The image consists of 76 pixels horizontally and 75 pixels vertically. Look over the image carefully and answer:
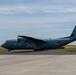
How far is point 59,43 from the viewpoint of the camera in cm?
6406

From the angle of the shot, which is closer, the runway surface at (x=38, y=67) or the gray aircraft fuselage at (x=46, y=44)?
the runway surface at (x=38, y=67)

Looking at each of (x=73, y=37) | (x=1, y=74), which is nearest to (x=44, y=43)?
(x=73, y=37)

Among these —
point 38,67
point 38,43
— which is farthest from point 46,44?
point 38,67

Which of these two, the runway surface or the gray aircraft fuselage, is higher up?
the gray aircraft fuselage

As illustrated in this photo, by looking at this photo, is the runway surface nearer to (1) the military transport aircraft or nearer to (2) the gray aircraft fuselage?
(1) the military transport aircraft

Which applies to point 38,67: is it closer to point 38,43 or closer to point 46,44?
point 46,44

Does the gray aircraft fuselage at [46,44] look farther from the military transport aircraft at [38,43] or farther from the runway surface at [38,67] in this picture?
the runway surface at [38,67]

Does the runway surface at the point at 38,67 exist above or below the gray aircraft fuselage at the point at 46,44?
below

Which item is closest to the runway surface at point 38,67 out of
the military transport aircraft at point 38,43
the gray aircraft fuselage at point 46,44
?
the military transport aircraft at point 38,43

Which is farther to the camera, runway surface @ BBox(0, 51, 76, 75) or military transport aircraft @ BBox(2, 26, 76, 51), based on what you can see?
military transport aircraft @ BBox(2, 26, 76, 51)

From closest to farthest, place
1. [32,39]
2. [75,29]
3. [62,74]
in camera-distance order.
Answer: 1. [62,74]
2. [32,39]
3. [75,29]

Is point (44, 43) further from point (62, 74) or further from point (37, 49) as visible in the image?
point (62, 74)

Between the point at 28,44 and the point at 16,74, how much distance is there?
4915 cm

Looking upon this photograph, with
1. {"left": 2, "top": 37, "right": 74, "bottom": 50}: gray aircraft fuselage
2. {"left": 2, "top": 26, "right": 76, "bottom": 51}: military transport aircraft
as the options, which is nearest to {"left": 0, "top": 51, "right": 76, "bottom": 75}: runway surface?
{"left": 2, "top": 26, "right": 76, "bottom": 51}: military transport aircraft
